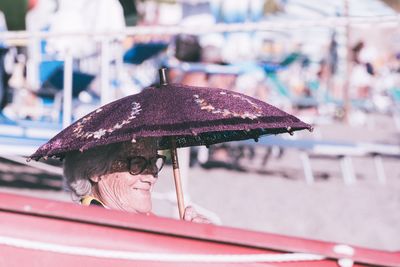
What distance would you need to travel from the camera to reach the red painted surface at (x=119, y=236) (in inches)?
68.4

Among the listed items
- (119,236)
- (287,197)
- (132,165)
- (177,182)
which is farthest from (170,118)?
(287,197)

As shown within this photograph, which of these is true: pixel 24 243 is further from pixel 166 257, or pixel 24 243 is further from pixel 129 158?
pixel 129 158

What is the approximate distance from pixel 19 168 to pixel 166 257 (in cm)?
706

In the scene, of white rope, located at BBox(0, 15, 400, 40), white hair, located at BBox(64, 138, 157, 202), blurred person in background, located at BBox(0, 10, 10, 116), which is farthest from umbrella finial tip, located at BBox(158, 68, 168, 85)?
blurred person in background, located at BBox(0, 10, 10, 116)

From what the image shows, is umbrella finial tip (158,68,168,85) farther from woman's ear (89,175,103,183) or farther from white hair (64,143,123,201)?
woman's ear (89,175,103,183)

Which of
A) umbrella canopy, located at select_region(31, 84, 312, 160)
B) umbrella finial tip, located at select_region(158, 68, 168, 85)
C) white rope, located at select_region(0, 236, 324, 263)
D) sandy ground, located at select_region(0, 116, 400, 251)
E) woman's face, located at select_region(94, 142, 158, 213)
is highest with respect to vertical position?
sandy ground, located at select_region(0, 116, 400, 251)

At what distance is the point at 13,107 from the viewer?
29.4 feet

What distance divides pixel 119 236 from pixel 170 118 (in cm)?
71

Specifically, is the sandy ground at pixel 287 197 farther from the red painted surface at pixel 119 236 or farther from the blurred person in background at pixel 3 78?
the red painted surface at pixel 119 236

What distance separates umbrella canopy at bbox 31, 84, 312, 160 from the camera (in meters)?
2.37

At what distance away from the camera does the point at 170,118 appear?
2416mm

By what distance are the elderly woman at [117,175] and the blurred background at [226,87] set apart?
5.90 ft

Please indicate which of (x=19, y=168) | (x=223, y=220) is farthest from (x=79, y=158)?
(x=19, y=168)

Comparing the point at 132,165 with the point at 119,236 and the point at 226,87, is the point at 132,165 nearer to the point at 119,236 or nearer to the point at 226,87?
the point at 119,236
